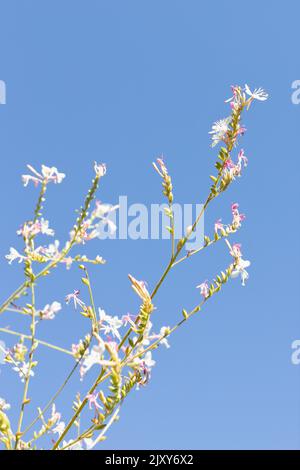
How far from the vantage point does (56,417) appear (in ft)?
5.32

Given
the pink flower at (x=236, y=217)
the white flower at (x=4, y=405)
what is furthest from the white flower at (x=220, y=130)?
the white flower at (x=4, y=405)

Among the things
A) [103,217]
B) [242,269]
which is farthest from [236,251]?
[103,217]

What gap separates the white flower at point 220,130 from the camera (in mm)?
1973

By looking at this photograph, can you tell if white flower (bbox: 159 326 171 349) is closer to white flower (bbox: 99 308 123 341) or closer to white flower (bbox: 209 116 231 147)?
white flower (bbox: 99 308 123 341)

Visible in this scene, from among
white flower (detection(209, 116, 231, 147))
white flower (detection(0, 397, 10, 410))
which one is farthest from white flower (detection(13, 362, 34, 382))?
white flower (detection(209, 116, 231, 147))

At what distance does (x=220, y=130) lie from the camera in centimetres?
198

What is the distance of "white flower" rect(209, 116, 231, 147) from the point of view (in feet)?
6.47

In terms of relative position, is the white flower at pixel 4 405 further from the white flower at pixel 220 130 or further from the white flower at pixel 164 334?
the white flower at pixel 220 130

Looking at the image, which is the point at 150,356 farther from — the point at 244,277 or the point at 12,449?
the point at 244,277

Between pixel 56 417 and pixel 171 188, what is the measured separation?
85cm
